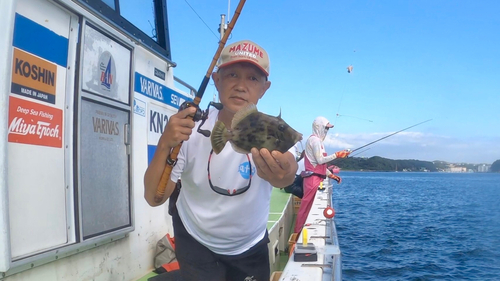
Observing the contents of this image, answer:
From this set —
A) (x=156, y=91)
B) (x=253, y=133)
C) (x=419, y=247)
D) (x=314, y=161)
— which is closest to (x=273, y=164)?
(x=253, y=133)

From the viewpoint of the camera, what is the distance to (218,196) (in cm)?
231

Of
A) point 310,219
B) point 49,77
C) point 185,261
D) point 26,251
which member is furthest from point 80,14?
point 310,219

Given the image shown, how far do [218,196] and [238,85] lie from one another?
27.6 inches

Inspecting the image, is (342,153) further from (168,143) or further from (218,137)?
(168,143)

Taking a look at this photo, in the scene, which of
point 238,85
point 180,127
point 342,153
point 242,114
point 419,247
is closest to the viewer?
point 180,127

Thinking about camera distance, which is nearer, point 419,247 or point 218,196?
point 218,196

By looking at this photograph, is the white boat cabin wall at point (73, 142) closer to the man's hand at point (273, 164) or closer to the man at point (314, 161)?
the man's hand at point (273, 164)

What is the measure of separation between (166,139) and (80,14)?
1.28 metres

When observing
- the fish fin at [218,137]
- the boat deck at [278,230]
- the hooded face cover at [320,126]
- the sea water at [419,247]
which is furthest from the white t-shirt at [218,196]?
the sea water at [419,247]

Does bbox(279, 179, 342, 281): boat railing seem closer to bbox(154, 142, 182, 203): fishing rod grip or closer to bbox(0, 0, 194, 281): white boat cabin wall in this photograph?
bbox(154, 142, 182, 203): fishing rod grip

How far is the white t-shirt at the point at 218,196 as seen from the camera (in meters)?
2.31

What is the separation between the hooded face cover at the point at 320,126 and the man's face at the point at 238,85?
5.44 m

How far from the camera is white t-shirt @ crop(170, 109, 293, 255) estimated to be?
7.57 feet

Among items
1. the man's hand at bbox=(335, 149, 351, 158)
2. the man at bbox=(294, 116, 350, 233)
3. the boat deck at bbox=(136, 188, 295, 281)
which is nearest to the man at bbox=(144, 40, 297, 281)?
the boat deck at bbox=(136, 188, 295, 281)
